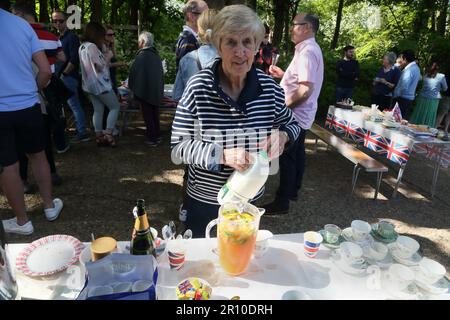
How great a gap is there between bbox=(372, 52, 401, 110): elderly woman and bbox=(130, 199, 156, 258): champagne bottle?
6912mm

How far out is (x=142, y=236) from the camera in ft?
3.93

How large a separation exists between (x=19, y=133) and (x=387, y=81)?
6729 mm

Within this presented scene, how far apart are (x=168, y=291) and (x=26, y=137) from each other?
6.92 feet

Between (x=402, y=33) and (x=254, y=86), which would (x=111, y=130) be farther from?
(x=402, y=33)

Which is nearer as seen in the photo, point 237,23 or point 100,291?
point 100,291

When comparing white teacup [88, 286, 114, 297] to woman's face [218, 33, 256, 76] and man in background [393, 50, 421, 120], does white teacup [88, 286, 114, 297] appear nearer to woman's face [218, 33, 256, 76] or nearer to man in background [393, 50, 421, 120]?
woman's face [218, 33, 256, 76]

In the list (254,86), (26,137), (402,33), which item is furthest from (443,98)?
(402,33)

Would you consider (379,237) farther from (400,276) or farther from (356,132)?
(356,132)

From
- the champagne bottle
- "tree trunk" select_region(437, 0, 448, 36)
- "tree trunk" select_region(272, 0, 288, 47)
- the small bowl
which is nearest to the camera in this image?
the small bowl

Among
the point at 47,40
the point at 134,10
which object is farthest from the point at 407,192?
the point at 134,10

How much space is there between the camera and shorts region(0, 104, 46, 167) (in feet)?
7.96

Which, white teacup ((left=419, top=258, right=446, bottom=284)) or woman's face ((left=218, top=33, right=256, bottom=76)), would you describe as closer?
white teacup ((left=419, top=258, right=446, bottom=284))

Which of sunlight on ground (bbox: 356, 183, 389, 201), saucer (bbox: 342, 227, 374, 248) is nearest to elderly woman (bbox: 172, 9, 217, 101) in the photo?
saucer (bbox: 342, 227, 374, 248)

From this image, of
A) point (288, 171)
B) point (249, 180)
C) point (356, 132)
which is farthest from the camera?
point (356, 132)
